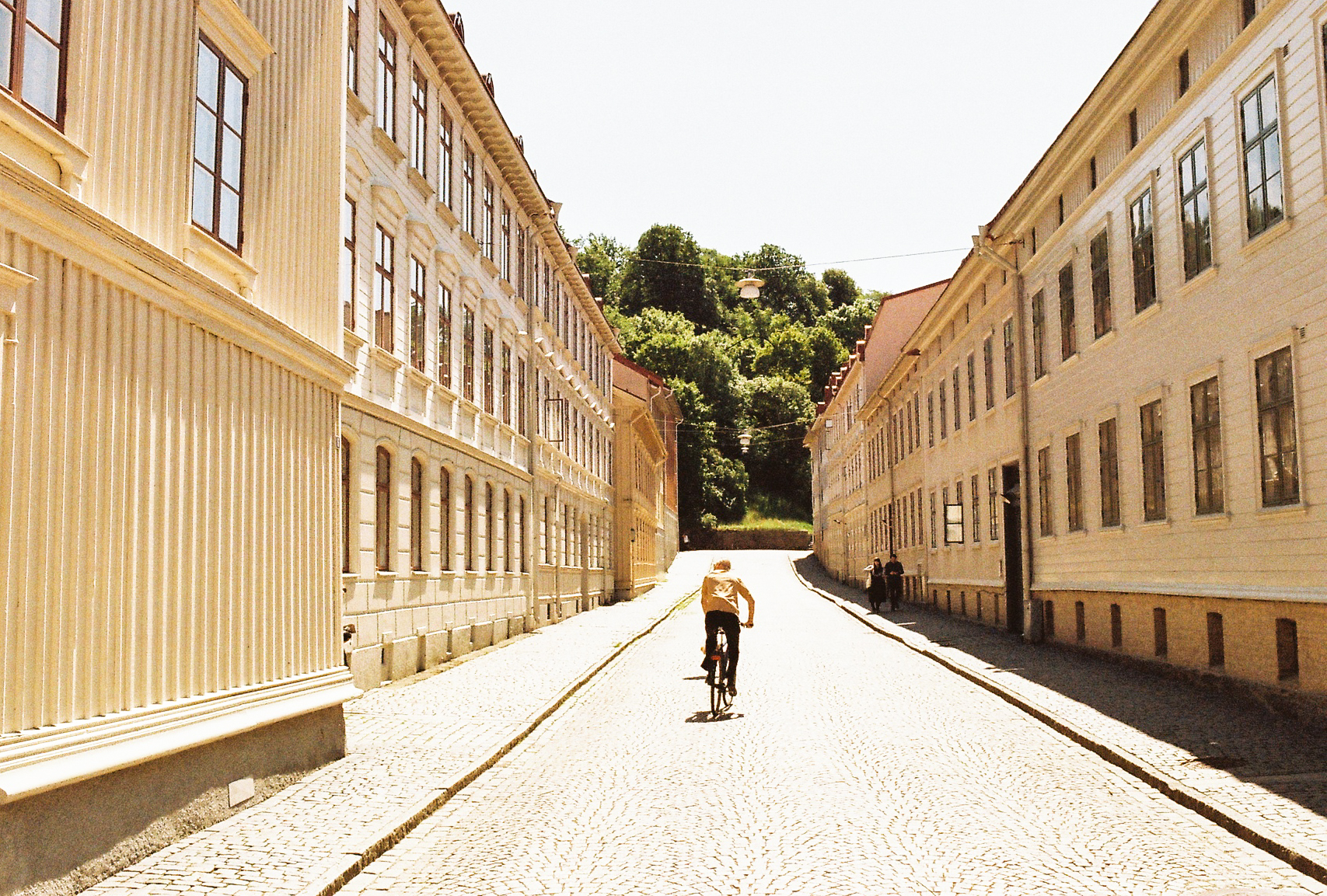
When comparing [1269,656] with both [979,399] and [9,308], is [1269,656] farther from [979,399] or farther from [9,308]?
[979,399]

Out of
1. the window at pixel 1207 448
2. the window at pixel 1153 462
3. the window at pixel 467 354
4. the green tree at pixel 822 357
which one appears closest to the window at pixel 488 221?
the window at pixel 467 354

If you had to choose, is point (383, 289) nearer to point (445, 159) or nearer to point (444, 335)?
point (444, 335)

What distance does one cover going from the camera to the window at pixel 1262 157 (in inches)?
531

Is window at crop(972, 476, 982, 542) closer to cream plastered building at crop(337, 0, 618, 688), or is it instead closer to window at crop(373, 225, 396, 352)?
cream plastered building at crop(337, 0, 618, 688)

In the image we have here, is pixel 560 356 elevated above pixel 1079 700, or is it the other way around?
pixel 560 356

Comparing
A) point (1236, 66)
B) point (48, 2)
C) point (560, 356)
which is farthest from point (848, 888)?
point (560, 356)

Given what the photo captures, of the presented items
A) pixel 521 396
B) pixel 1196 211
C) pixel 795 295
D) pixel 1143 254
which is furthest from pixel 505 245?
pixel 795 295

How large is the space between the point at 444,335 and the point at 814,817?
14.9 meters

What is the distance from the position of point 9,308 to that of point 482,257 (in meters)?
19.4

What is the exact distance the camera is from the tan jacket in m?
15.5

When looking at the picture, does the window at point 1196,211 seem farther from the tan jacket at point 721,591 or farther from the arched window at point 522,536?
the arched window at point 522,536

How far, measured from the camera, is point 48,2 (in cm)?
718

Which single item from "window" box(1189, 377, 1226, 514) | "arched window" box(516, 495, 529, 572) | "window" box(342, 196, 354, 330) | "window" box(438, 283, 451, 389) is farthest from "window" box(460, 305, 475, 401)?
"window" box(1189, 377, 1226, 514)

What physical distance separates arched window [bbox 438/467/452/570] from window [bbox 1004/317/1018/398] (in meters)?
11.5
